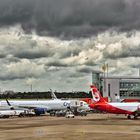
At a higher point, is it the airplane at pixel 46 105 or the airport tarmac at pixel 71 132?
the airplane at pixel 46 105

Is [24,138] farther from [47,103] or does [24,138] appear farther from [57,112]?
[47,103]

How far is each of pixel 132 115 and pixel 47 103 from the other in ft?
116

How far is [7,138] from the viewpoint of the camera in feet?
147

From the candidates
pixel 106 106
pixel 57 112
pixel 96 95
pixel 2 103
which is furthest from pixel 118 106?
pixel 2 103

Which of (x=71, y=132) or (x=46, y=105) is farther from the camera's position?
(x=46, y=105)

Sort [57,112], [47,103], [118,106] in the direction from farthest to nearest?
[47,103] < [57,112] < [118,106]

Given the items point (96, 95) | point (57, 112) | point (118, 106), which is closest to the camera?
point (118, 106)

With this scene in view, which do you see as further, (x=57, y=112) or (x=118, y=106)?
(x=57, y=112)

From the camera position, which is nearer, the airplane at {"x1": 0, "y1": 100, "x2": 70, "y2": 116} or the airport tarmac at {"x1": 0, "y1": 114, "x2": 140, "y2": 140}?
the airport tarmac at {"x1": 0, "y1": 114, "x2": 140, "y2": 140}

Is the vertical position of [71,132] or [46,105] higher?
[46,105]

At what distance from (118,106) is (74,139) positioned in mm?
49556

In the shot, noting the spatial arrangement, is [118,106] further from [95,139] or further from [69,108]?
[95,139]

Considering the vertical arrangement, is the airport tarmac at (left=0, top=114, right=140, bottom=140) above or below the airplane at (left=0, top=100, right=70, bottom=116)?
below

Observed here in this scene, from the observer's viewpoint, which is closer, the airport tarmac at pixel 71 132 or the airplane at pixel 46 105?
the airport tarmac at pixel 71 132
